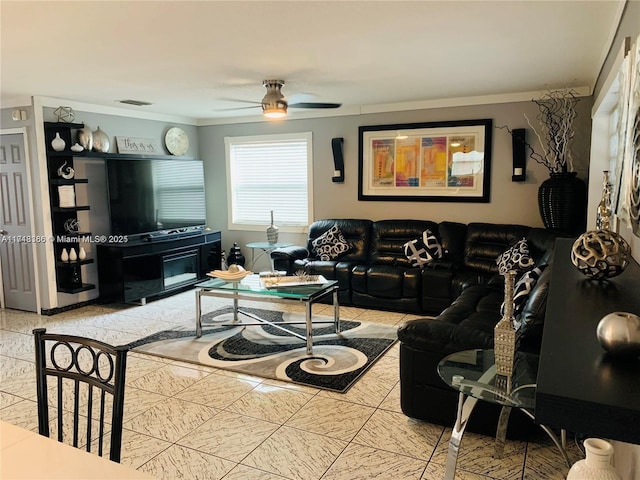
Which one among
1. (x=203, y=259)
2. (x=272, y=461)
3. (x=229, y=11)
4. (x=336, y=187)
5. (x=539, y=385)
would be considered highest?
(x=229, y=11)

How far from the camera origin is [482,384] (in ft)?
6.28

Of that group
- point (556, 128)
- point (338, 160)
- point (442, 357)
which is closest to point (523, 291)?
point (442, 357)

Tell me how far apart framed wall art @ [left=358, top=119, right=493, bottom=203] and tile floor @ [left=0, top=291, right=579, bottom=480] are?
2586 millimetres

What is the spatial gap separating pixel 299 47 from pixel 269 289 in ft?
6.59

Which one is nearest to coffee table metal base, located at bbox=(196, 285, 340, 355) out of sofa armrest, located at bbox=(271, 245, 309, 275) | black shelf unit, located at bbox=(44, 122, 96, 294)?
sofa armrest, located at bbox=(271, 245, 309, 275)

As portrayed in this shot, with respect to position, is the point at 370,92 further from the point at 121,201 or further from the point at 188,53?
the point at 121,201

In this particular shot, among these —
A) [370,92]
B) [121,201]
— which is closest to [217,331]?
[121,201]

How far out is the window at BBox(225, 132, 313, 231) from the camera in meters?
6.67

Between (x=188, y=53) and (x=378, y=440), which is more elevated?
(x=188, y=53)

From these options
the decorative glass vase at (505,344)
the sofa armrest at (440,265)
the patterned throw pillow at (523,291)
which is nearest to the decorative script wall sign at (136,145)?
the sofa armrest at (440,265)

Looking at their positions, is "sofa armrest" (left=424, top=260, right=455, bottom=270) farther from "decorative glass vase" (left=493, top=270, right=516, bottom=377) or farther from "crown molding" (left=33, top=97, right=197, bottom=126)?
"crown molding" (left=33, top=97, right=197, bottom=126)

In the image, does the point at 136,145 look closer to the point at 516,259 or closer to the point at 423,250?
Result: the point at 423,250

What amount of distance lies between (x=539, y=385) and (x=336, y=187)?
221 inches

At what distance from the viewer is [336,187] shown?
253 inches
